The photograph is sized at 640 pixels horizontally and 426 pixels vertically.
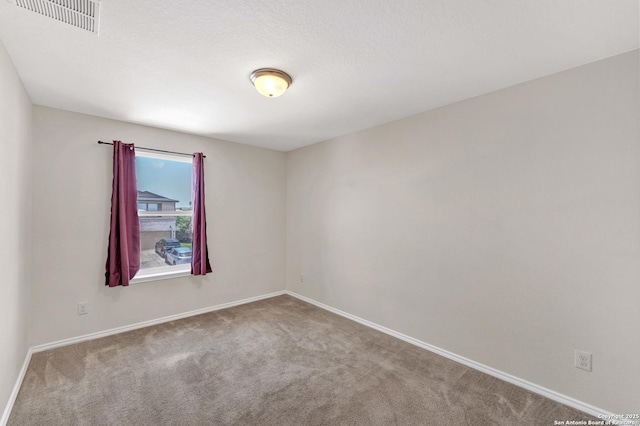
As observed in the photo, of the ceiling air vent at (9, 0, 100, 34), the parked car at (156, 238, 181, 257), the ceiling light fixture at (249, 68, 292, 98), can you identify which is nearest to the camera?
the ceiling air vent at (9, 0, 100, 34)

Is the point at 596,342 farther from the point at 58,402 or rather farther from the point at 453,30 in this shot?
the point at 58,402

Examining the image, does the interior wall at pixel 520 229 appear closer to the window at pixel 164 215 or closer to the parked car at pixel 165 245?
the window at pixel 164 215

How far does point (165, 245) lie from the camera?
3729mm

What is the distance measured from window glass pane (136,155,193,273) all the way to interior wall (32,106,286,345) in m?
0.28

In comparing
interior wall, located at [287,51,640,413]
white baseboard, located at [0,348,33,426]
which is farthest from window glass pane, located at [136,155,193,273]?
interior wall, located at [287,51,640,413]

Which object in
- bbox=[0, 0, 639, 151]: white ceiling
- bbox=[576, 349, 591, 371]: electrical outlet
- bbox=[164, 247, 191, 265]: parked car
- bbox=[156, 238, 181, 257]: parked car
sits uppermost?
bbox=[0, 0, 639, 151]: white ceiling

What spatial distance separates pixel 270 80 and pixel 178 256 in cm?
288

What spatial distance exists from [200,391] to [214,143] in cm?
306

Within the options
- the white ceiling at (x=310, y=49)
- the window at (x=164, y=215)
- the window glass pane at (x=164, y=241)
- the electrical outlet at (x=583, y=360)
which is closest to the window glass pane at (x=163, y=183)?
the window at (x=164, y=215)

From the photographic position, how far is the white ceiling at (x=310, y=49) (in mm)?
1473

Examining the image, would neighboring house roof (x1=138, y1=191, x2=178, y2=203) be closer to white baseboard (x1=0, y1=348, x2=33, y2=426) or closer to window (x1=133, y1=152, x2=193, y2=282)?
window (x1=133, y1=152, x2=193, y2=282)

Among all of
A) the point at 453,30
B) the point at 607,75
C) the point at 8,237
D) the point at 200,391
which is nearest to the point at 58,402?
the point at 200,391

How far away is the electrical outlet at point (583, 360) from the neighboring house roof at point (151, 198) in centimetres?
441

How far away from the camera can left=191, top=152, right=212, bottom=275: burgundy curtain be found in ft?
12.1
